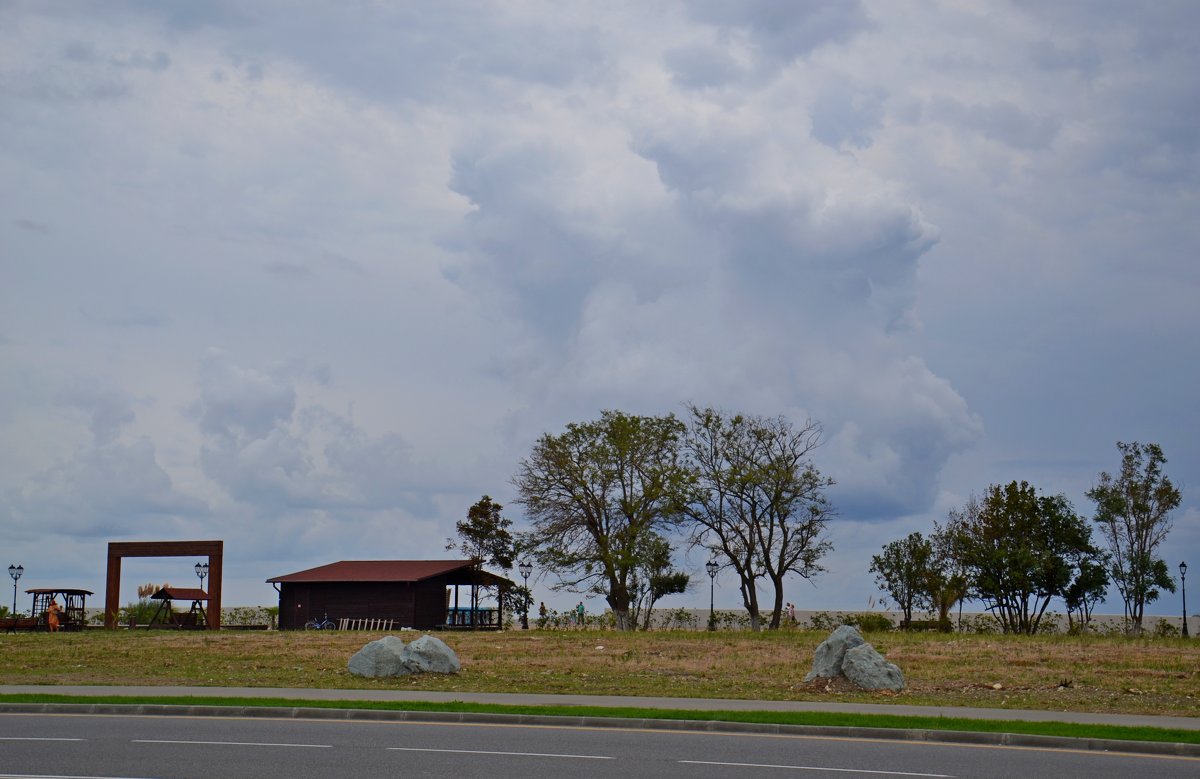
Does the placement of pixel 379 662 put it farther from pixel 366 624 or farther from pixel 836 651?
pixel 366 624

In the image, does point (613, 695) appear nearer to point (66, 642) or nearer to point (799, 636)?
point (799, 636)

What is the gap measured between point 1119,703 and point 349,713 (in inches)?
541

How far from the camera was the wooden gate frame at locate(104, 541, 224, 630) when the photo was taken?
49188 millimetres

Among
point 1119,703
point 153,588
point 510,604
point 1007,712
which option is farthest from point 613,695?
point 153,588

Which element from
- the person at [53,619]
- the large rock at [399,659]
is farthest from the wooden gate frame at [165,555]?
the large rock at [399,659]

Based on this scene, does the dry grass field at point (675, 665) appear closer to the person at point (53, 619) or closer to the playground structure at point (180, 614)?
the person at point (53, 619)

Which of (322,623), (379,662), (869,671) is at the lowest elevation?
(322,623)

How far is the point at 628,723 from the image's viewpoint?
17250mm

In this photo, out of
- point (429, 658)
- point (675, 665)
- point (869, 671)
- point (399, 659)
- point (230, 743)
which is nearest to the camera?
point (230, 743)

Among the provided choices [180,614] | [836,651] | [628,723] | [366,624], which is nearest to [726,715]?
[628,723]

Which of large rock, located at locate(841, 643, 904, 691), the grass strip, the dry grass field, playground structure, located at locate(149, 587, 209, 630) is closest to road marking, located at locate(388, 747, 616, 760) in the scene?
the grass strip

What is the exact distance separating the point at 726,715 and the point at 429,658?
32.1 ft

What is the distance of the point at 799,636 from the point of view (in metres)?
39.4

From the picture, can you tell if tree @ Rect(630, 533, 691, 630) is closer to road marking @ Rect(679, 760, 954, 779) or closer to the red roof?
the red roof
